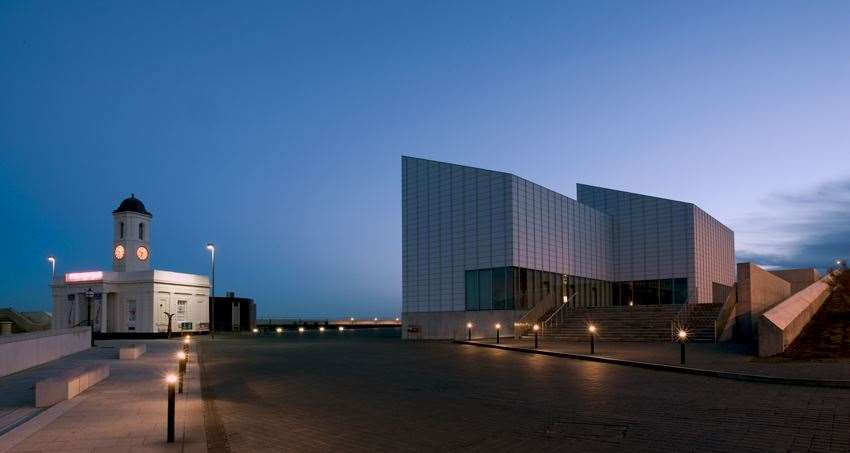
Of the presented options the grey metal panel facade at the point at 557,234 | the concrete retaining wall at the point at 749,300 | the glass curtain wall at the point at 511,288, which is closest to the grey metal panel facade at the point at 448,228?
the glass curtain wall at the point at 511,288

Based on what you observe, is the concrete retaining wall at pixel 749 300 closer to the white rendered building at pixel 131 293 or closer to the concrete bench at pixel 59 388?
the concrete bench at pixel 59 388

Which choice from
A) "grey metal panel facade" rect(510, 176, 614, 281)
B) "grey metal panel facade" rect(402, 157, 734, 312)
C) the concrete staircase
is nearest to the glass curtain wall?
"grey metal panel facade" rect(402, 157, 734, 312)

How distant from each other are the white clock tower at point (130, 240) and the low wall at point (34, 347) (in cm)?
2672

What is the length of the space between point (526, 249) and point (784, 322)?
23.2 metres

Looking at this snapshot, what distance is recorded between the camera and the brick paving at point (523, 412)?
9023 mm

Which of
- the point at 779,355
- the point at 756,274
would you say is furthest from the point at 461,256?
the point at 779,355

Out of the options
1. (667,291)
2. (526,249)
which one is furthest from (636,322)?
(667,291)

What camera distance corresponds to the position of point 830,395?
12891 millimetres

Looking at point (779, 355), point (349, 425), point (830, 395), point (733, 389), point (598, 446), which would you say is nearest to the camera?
point (598, 446)

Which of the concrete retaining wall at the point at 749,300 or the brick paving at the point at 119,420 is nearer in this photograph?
the brick paving at the point at 119,420

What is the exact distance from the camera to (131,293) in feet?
182

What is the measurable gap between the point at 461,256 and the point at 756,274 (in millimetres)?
20197

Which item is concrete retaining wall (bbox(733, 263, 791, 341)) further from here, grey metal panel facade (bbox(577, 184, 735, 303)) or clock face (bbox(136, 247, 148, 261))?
clock face (bbox(136, 247, 148, 261))

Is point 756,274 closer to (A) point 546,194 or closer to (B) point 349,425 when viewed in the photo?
(A) point 546,194
